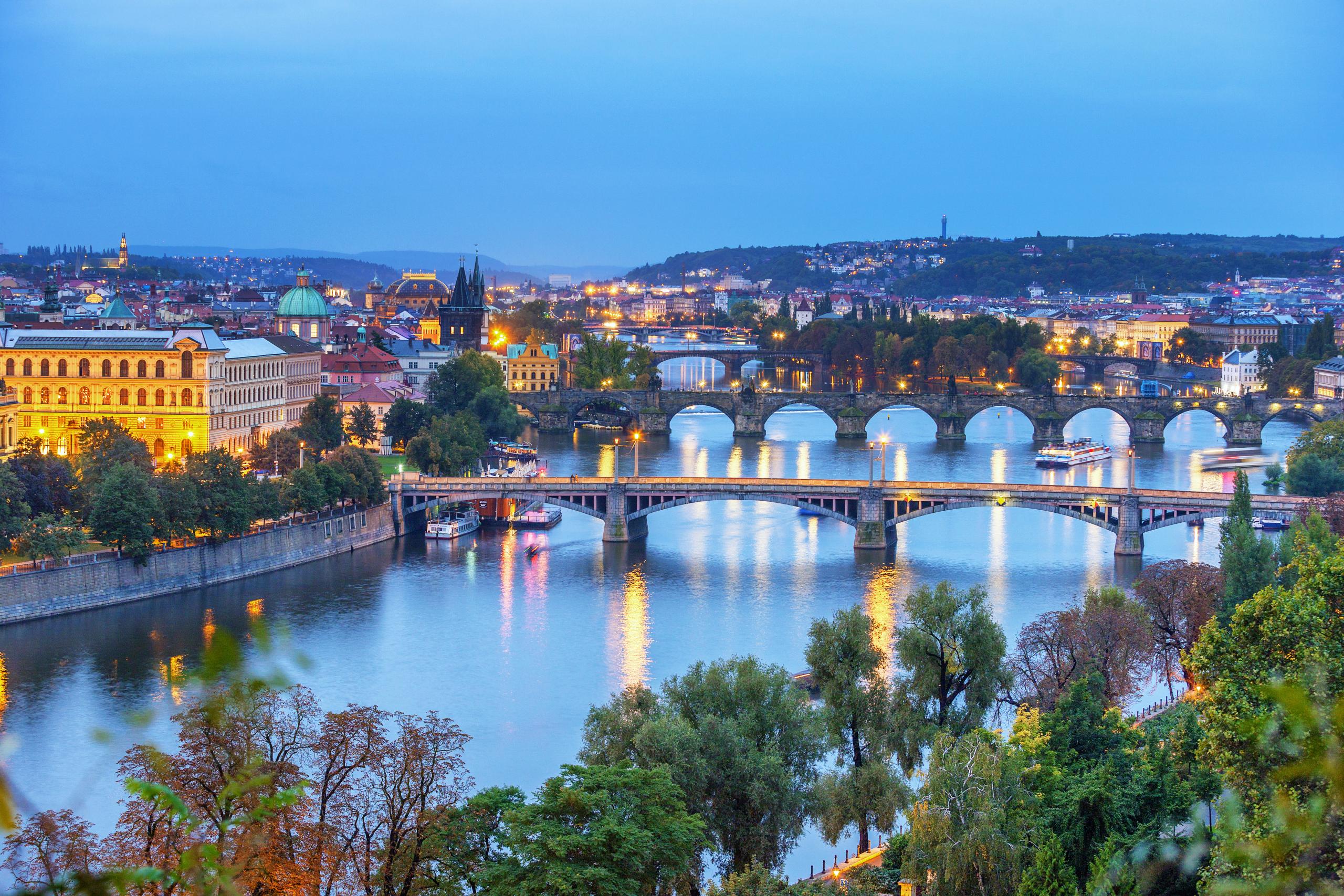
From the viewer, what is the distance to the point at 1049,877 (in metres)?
7.55

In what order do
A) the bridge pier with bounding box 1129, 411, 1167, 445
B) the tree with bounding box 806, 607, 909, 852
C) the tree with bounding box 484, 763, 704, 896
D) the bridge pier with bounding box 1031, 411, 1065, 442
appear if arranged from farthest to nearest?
the bridge pier with bounding box 1031, 411, 1065, 442, the bridge pier with bounding box 1129, 411, 1167, 445, the tree with bounding box 806, 607, 909, 852, the tree with bounding box 484, 763, 704, 896

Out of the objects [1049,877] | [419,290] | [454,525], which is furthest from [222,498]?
[419,290]

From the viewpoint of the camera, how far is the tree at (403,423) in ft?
100.0

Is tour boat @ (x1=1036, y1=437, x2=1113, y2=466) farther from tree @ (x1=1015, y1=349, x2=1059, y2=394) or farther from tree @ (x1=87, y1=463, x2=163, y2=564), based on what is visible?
tree @ (x1=87, y1=463, x2=163, y2=564)

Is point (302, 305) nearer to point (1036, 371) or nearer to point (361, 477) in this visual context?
point (361, 477)

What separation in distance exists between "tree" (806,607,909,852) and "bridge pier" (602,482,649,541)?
10880mm

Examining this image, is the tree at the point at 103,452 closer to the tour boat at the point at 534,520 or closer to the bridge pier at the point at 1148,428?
the tour boat at the point at 534,520

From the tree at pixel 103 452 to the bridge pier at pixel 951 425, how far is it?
69.9ft

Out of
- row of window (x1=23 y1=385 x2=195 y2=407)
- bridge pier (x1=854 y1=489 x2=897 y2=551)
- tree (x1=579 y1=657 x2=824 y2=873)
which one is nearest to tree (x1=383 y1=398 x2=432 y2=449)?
row of window (x1=23 y1=385 x2=195 y2=407)

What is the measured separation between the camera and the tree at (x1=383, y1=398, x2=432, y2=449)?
100.0ft

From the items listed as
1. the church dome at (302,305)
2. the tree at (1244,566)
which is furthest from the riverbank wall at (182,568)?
the church dome at (302,305)

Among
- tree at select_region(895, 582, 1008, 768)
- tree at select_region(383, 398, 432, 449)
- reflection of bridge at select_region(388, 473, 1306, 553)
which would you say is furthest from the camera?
tree at select_region(383, 398, 432, 449)

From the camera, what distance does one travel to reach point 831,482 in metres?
24.1

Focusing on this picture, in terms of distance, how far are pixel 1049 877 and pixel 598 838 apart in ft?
7.09
